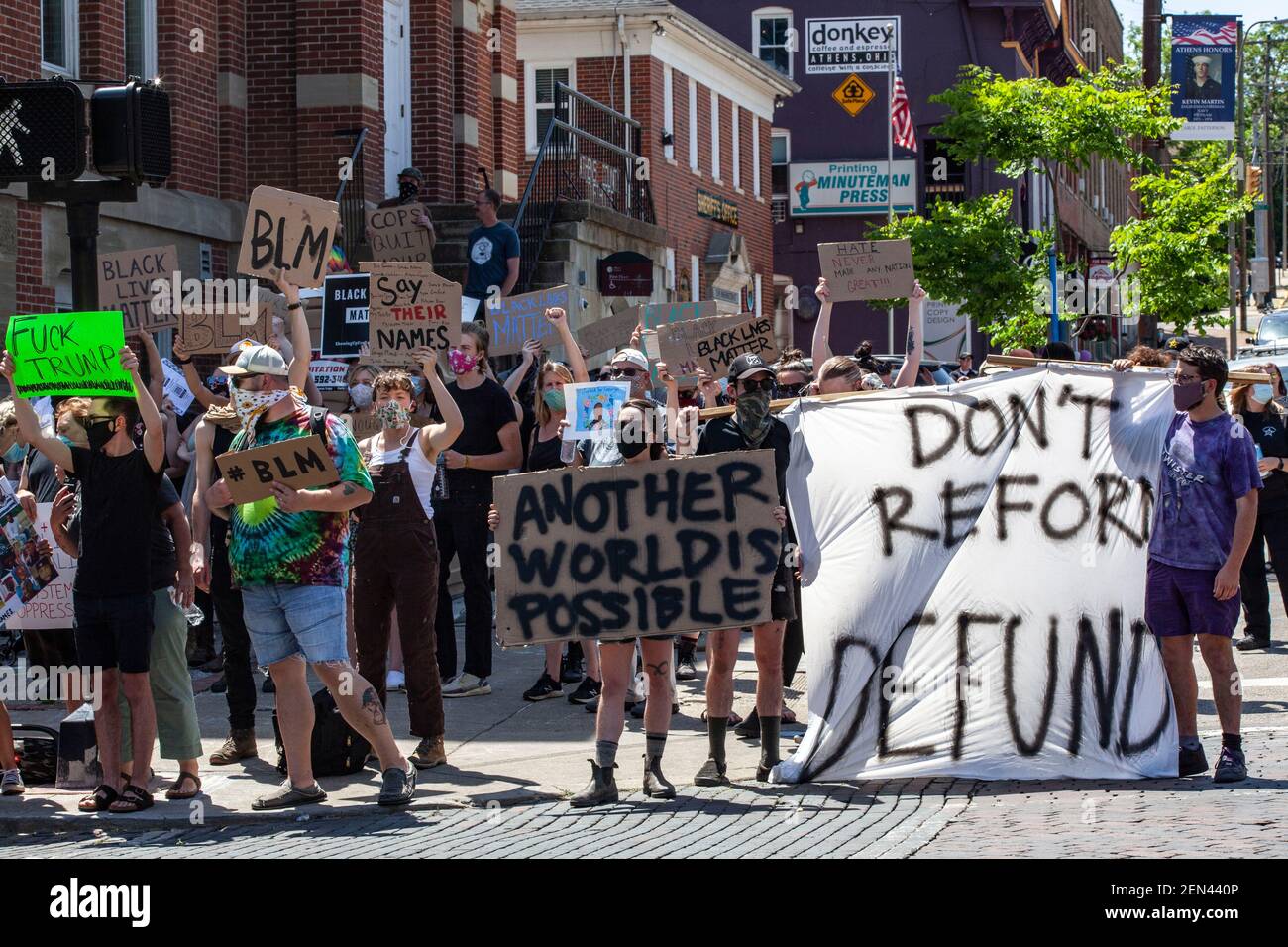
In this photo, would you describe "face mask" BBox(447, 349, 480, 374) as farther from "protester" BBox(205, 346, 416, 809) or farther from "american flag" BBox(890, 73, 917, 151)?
"american flag" BBox(890, 73, 917, 151)

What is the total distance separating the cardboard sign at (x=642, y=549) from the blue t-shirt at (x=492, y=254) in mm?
7886

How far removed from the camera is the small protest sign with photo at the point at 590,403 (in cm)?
948

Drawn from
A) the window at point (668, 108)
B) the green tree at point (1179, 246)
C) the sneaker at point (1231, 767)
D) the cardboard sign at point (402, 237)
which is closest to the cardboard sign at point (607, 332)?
the cardboard sign at point (402, 237)

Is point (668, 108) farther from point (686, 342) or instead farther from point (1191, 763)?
point (1191, 763)

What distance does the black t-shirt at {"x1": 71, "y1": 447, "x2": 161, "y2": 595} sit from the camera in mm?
8156

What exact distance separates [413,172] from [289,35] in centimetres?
380

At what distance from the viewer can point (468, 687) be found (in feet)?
36.5

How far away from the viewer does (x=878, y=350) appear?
4597cm

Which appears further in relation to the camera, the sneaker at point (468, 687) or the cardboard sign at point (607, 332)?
the cardboard sign at point (607, 332)

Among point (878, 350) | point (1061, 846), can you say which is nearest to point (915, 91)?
point (878, 350)

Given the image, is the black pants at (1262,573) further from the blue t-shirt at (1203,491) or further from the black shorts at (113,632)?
the black shorts at (113,632)
